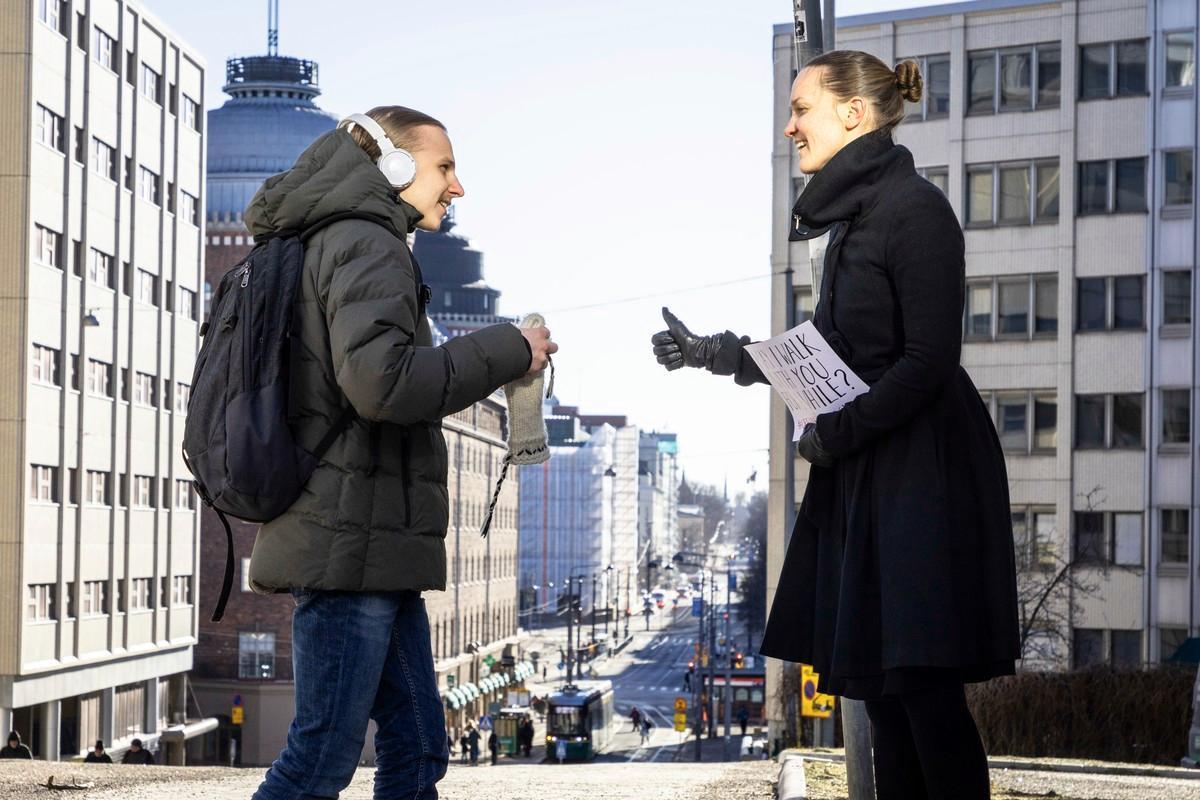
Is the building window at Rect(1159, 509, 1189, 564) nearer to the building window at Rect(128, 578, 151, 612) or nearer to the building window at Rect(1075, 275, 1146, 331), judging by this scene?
the building window at Rect(1075, 275, 1146, 331)

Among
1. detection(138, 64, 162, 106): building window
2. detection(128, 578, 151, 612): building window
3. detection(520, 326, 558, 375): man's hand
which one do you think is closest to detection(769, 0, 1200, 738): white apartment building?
detection(128, 578, 151, 612): building window

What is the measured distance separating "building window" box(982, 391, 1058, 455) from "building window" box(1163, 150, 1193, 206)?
22.0 feet

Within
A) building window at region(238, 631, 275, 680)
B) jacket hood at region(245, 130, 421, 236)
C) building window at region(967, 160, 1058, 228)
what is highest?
building window at region(967, 160, 1058, 228)

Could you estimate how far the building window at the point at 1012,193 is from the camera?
177 ft

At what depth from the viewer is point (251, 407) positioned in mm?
4320

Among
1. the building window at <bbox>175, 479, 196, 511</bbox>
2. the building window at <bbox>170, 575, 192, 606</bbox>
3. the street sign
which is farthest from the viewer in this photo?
the building window at <bbox>175, 479, 196, 511</bbox>

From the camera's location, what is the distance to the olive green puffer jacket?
434 cm

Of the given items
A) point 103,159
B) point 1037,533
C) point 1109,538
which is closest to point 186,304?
point 103,159

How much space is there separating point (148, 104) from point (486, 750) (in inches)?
1487

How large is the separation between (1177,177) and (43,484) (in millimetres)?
34097

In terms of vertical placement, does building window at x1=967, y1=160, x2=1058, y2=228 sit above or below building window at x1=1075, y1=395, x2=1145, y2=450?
above

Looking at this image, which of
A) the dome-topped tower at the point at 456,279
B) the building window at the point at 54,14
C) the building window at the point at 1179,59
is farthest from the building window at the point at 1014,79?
the dome-topped tower at the point at 456,279

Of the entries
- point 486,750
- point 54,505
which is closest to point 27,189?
point 54,505

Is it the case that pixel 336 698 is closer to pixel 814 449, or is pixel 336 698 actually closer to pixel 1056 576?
pixel 814 449
